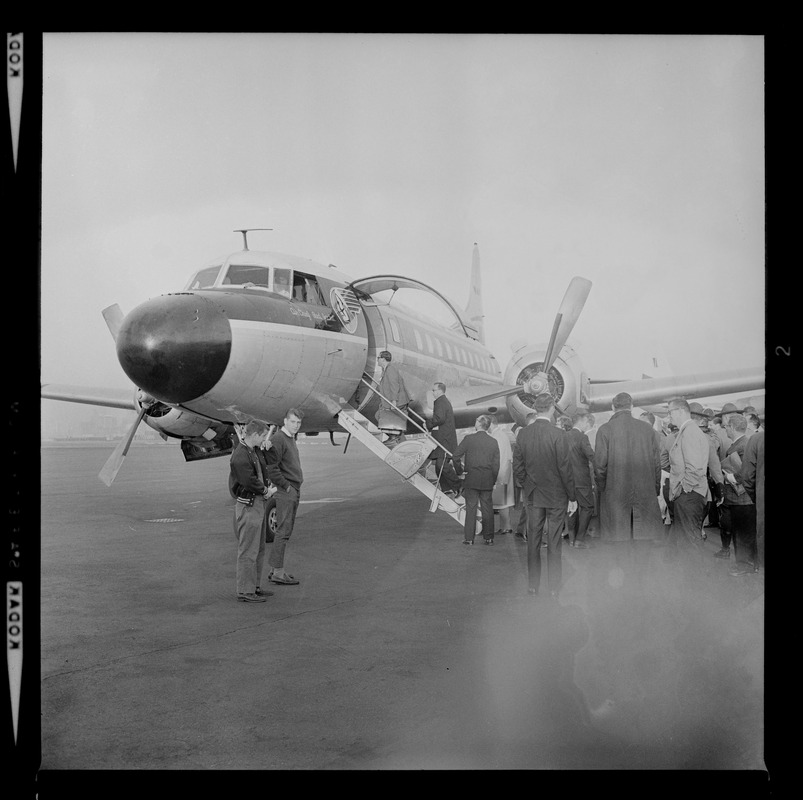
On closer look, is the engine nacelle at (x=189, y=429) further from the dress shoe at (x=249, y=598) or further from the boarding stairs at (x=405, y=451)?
the dress shoe at (x=249, y=598)

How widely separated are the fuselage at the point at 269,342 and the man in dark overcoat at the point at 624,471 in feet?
5.26

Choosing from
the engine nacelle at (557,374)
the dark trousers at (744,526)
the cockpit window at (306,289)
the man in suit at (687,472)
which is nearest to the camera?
the man in suit at (687,472)

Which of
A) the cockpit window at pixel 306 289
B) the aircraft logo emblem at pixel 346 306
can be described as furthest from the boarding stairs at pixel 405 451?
the cockpit window at pixel 306 289

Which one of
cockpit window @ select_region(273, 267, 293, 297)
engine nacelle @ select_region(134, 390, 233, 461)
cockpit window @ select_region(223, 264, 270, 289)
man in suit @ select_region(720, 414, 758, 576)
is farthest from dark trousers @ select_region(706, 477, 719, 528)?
engine nacelle @ select_region(134, 390, 233, 461)

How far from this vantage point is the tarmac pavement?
375 cm

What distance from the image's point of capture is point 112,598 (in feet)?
19.5

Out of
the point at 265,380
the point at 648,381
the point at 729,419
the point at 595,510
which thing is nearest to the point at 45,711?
the point at 265,380

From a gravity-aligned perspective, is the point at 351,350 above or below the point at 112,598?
above

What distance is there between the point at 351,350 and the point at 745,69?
5.35 metres

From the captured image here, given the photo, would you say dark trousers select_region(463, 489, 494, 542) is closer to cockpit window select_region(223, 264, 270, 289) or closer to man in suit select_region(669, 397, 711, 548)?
man in suit select_region(669, 397, 711, 548)

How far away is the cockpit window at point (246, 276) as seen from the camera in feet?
25.2

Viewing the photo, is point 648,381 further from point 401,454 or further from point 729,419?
point 401,454

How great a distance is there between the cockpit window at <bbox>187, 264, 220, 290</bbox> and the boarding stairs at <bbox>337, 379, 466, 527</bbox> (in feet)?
7.10

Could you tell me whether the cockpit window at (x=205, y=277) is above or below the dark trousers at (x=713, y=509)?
above
